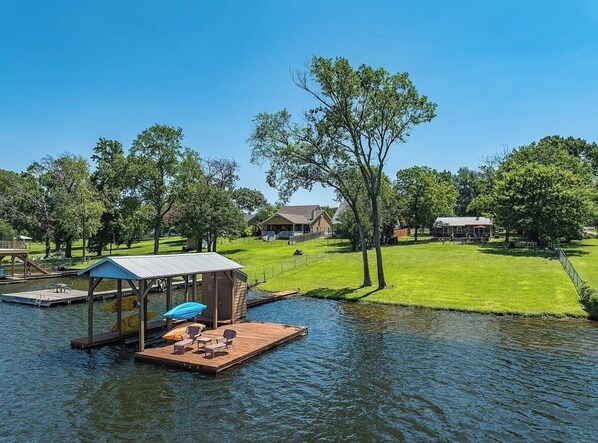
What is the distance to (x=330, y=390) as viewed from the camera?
51.1 ft

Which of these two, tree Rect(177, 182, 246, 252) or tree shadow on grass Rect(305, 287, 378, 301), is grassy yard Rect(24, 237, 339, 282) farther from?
tree shadow on grass Rect(305, 287, 378, 301)

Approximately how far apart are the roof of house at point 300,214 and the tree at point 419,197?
23029 mm

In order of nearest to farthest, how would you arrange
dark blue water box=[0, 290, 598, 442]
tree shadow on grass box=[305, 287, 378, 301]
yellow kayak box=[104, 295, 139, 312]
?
dark blue water box=[0, 290, 598, 442] < yellow kayak box=[104, 295, 139, 312] < tree shadow on grass box=[305, 287, 378, 301]

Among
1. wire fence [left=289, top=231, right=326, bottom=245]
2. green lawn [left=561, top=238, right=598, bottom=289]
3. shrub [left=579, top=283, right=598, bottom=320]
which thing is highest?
wire fence [left=289, top=231, right=326, bottom=245]

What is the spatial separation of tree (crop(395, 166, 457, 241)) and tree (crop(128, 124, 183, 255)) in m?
37.1

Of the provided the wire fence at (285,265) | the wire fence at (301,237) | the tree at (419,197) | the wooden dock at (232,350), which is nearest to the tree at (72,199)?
the wire fence at (285,265)

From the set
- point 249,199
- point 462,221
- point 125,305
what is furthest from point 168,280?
point 249,199

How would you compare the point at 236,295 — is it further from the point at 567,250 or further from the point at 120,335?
the point at 567,250

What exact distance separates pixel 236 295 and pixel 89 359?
8.69 meters

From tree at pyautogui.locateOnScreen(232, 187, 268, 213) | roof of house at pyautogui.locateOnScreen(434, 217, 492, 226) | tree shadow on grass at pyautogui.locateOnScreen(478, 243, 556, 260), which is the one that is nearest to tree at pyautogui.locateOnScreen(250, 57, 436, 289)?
tree shadow on grass at pyautogui.locateOnScreen(478, 243, 556, 260)

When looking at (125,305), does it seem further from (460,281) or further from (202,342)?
(460,281)

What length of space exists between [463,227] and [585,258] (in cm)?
3214

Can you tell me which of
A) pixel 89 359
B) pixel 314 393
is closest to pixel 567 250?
pixel 314 393

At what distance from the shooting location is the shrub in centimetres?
2655
